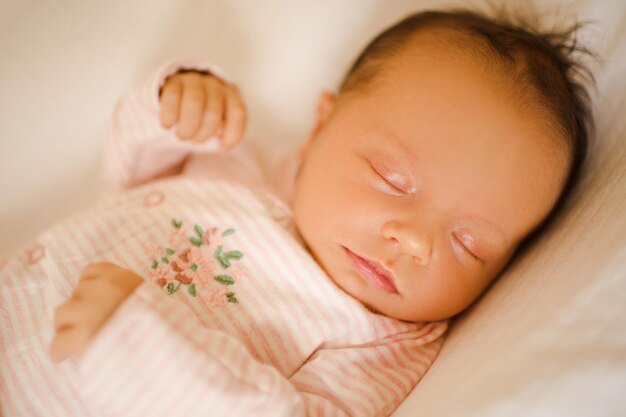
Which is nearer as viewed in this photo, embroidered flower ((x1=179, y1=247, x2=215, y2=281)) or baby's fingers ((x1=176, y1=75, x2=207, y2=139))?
embroidered flower ((x1=179, y1=247, x2=215, y2=281))

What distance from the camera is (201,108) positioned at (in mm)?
1136

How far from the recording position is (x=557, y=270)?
0.87 meters

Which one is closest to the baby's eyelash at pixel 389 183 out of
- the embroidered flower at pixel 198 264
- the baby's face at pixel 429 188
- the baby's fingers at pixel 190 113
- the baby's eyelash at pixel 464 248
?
the baby's face at pixel 429 188

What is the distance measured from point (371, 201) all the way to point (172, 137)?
1.70 feet

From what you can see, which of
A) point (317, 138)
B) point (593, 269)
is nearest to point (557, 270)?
point (593, 269)

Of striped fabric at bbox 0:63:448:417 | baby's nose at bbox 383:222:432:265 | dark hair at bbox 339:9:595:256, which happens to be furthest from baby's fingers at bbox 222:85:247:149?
baby's nose at bbox 383:222:432:265

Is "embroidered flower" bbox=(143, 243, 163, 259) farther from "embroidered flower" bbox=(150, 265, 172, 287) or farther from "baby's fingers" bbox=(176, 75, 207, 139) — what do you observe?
"baby's fingers" bbox=(176, 75, 207, 139)

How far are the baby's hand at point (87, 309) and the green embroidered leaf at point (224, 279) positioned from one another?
0.22 metres

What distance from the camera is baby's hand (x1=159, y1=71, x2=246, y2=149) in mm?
1128

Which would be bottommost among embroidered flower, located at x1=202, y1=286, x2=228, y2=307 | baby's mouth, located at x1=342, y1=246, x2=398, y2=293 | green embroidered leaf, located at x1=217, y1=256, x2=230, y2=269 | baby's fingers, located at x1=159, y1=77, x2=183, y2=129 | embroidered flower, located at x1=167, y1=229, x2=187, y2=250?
embroidered flower, located at x1=202, y1=286, x2=228, y2=307

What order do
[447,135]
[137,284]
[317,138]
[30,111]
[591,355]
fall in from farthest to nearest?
[30,111] → [317,138] → [447,135] → [137,284] → [591,355]

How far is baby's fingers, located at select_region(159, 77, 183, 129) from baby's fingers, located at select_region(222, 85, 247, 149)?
0.36ft

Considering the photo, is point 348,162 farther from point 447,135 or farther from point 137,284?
point 137,284

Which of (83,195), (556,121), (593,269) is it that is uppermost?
(556,121)
